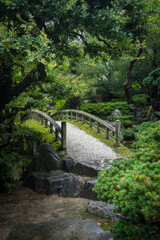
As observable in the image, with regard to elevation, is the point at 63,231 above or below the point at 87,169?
below

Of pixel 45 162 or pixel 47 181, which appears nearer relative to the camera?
pixel 47 181

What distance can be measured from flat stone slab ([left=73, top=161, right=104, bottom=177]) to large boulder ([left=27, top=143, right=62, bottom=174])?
2.55ft

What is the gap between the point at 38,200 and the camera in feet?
19.5

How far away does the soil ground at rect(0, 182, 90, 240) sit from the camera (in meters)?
4.82

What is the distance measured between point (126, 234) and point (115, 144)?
7288 millimetres

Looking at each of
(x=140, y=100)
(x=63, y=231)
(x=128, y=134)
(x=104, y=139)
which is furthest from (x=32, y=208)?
(x=140, y=100)

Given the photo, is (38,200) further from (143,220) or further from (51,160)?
(143,220)

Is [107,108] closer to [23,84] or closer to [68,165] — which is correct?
[68,165]

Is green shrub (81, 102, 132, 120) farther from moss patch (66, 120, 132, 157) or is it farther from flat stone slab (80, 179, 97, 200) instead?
flat stone slab (80, 179, 97, 200)

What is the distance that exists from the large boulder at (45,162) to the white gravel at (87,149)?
107 centimetres

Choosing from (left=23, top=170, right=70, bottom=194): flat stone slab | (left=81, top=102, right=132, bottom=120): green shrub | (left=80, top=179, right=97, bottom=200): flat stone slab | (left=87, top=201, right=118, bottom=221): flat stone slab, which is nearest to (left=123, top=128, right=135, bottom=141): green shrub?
(left=81, top=102, right=132, bottom=120): green shrub

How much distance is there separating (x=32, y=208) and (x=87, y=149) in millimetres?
4321

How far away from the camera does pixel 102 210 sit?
4512mm

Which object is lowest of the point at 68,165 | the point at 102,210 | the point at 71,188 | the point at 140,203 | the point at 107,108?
the point at 71,188
